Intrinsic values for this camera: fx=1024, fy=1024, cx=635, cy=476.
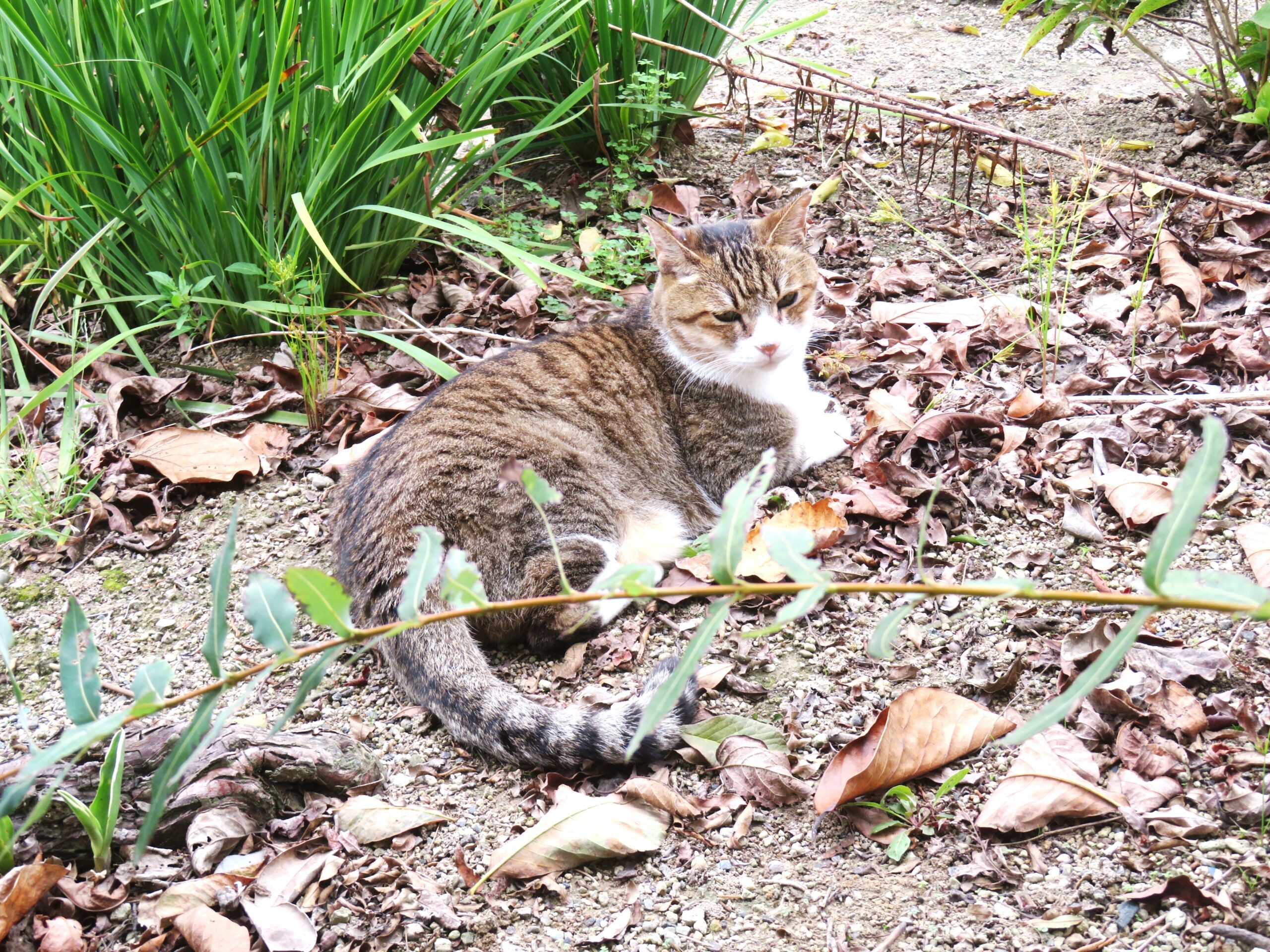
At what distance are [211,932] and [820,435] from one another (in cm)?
236

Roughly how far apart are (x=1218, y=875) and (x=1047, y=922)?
30 centimetres

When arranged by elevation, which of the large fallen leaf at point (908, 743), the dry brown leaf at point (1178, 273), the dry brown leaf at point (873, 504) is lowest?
the dry brown leaf at point (873, 504)

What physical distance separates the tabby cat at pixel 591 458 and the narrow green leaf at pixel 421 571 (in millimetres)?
1244

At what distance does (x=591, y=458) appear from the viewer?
3.26m

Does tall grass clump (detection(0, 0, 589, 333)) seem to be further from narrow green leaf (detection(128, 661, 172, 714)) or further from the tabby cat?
narrow green leaf (detection(128, 661, 172, 714))

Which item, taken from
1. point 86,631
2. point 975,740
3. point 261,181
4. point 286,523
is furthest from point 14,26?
point 975,740

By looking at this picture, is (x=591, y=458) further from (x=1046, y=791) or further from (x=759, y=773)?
(x=1046, y=791)

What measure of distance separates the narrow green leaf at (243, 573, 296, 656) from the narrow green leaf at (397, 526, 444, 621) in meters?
0.12

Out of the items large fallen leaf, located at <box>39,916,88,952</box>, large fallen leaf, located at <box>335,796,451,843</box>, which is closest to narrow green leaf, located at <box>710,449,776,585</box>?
large fallen leaf, located at <box>335,796,451,843</box>

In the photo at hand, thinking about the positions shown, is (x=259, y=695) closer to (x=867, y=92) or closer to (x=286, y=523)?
(x=286, y=523)

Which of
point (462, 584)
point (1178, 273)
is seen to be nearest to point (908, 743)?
point (462, 584)

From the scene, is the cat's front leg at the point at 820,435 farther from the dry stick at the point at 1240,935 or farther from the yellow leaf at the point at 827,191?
the dry stick at the point at 1240,935

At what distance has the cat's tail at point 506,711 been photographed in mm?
2293

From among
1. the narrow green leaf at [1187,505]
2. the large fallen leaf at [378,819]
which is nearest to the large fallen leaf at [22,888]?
the large fallen leaf at [378,819]
